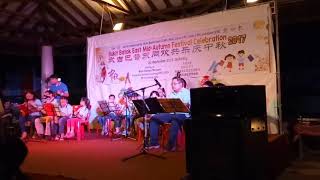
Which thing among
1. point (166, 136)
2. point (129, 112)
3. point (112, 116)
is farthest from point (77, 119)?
point (166, 136)

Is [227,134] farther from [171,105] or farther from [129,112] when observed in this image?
[129,112]

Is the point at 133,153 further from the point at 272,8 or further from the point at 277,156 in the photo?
the point at 272,8

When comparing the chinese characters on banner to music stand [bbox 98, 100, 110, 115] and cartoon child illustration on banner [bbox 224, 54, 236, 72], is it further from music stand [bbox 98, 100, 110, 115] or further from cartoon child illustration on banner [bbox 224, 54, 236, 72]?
music stand [bbox 98, 100, 110, 115]

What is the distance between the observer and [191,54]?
774 cm

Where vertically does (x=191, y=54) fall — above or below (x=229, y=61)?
above

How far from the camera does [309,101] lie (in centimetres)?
886

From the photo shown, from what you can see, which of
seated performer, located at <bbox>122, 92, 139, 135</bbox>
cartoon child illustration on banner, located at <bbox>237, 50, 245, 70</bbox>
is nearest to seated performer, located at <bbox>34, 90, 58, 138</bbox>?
seated performer, located at <bbox>122, 92, 139, 135</bbox>

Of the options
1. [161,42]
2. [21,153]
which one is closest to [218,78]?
[161,42]

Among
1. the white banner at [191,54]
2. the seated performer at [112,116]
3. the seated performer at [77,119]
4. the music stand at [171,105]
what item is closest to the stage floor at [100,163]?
the music stand at [171,105]

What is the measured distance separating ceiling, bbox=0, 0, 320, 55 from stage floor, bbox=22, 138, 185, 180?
388cm

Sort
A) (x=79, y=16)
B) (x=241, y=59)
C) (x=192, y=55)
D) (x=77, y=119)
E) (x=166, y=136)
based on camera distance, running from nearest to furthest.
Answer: (x=166, y=136)
(x=241, y=59)
(x=192, y=55)
(x=77, y=119)
(x=79, y=16)

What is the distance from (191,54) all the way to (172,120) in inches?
74.2

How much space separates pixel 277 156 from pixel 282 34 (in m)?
4.74

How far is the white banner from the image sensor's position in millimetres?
6797
